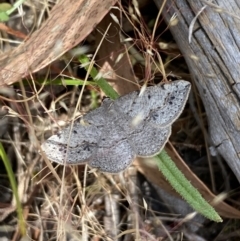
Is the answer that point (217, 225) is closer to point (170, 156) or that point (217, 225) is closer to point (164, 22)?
point (170, 156)

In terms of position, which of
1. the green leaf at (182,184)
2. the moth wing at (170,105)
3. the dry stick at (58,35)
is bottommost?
the green leaf at (182,184)

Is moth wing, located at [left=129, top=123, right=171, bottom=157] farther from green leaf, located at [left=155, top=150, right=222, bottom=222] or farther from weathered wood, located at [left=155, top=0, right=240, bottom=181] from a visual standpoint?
weathered wood, located at [left=155, top=0, right=240, bottom=181]

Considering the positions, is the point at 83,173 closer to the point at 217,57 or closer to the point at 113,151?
the point at 113,151

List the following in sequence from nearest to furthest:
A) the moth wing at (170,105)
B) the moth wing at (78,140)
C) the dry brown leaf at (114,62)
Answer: the moth wing at (170,105), the moth wing at (78,140), the dry brown leaf at (114,62)

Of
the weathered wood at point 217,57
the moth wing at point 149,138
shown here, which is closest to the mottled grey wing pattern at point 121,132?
the moth wing at point 149,138

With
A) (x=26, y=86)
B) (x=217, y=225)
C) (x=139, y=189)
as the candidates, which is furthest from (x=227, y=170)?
(x=26, y=86)

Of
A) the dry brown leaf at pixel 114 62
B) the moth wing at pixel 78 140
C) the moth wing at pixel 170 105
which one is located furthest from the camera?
the dry brown leaf at pixel 114 62

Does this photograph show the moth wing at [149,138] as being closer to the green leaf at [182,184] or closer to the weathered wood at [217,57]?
the green leaf at [182,184]
